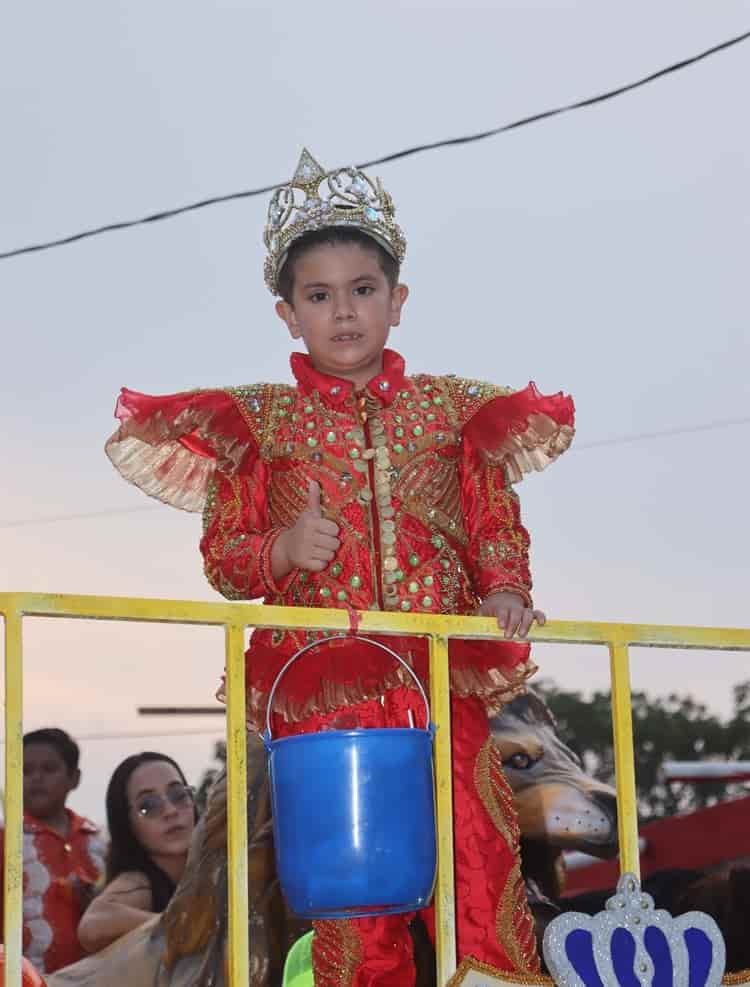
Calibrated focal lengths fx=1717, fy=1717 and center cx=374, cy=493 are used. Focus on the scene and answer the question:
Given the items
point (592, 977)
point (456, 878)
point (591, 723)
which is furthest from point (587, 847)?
point (591, 723)

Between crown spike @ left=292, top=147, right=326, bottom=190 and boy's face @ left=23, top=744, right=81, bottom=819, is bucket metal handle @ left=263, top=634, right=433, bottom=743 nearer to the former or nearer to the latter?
crown spike @ left=292, top=147, right=326, bottom=190

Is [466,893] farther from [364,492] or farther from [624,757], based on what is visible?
[364,492]

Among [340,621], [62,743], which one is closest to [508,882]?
[340,621]

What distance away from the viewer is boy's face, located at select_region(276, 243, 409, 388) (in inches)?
142

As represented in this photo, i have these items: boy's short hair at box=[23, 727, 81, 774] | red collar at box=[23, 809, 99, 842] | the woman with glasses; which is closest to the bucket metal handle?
the woman with glasses

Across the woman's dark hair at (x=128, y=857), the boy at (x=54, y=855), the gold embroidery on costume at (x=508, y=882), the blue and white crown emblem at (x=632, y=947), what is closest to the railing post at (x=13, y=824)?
the blue and white crown emblem at (x=632, y=947)

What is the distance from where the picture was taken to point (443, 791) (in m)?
3.06

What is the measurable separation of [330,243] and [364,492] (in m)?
0.55

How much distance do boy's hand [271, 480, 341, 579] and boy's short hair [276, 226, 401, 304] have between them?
0.56m

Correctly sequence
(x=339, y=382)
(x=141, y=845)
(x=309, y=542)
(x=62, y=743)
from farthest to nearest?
(x=62, y=743) → (x=141, y=845) → (x=339, y=382) → (x=309, y=542)

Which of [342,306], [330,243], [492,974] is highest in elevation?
[330,243]

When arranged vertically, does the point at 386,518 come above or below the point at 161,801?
above

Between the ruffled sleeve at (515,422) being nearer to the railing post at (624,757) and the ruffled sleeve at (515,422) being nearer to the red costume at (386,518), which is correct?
the red costume at (386,518)

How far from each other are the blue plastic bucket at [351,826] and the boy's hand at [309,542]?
1.53ft
